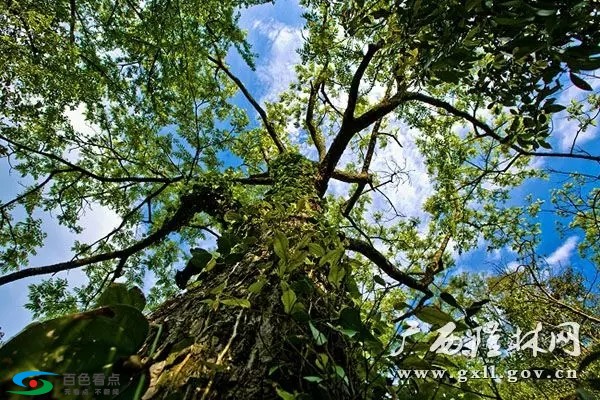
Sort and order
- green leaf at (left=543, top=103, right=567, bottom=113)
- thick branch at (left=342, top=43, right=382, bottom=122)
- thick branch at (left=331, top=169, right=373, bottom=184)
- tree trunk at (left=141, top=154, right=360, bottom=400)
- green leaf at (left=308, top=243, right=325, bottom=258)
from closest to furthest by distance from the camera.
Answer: tree trunk at (left=141, top=154, right=360, bottom=400)
green leaf at (left=308, top=243, right=325, bottom=258)
green leaf at (left=543, top=103, right=567, bottom=113)
thick branch at (left=342, top=43, right=382, bottom=122)
thick branch at (left=331, top=169, right=373, bottom=184)

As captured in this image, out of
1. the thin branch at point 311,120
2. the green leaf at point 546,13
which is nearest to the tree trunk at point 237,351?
the green leaf at point 546,13

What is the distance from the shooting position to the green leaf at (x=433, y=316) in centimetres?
113

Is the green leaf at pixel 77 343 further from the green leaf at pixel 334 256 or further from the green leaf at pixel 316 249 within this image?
the green leaf at pixel 316 249

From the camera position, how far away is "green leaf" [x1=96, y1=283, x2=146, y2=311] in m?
0.98

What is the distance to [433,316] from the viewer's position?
1.14m

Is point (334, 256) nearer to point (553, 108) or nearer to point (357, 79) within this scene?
point (553, 108)

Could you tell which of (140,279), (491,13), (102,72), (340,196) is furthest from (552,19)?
(340,196)

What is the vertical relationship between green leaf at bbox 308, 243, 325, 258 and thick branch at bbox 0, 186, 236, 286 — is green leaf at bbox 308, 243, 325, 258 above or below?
below

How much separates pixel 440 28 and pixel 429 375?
1.70m

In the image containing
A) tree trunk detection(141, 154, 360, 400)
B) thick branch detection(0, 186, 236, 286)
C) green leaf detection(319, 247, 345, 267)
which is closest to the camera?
tree trunk detection(141, 154, 360, 400)

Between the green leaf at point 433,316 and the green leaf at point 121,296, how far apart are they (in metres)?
0.82

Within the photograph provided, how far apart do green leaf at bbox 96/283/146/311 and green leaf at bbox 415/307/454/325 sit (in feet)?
2.68

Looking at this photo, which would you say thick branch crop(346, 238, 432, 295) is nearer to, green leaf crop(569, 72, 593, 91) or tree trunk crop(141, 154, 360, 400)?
tree trunk crop(141, 154, 360, 400)

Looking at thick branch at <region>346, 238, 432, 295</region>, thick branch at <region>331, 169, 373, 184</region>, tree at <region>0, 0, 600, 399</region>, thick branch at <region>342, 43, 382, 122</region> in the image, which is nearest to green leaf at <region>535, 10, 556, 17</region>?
tree at <region>0, 0, 600, 399</region>
